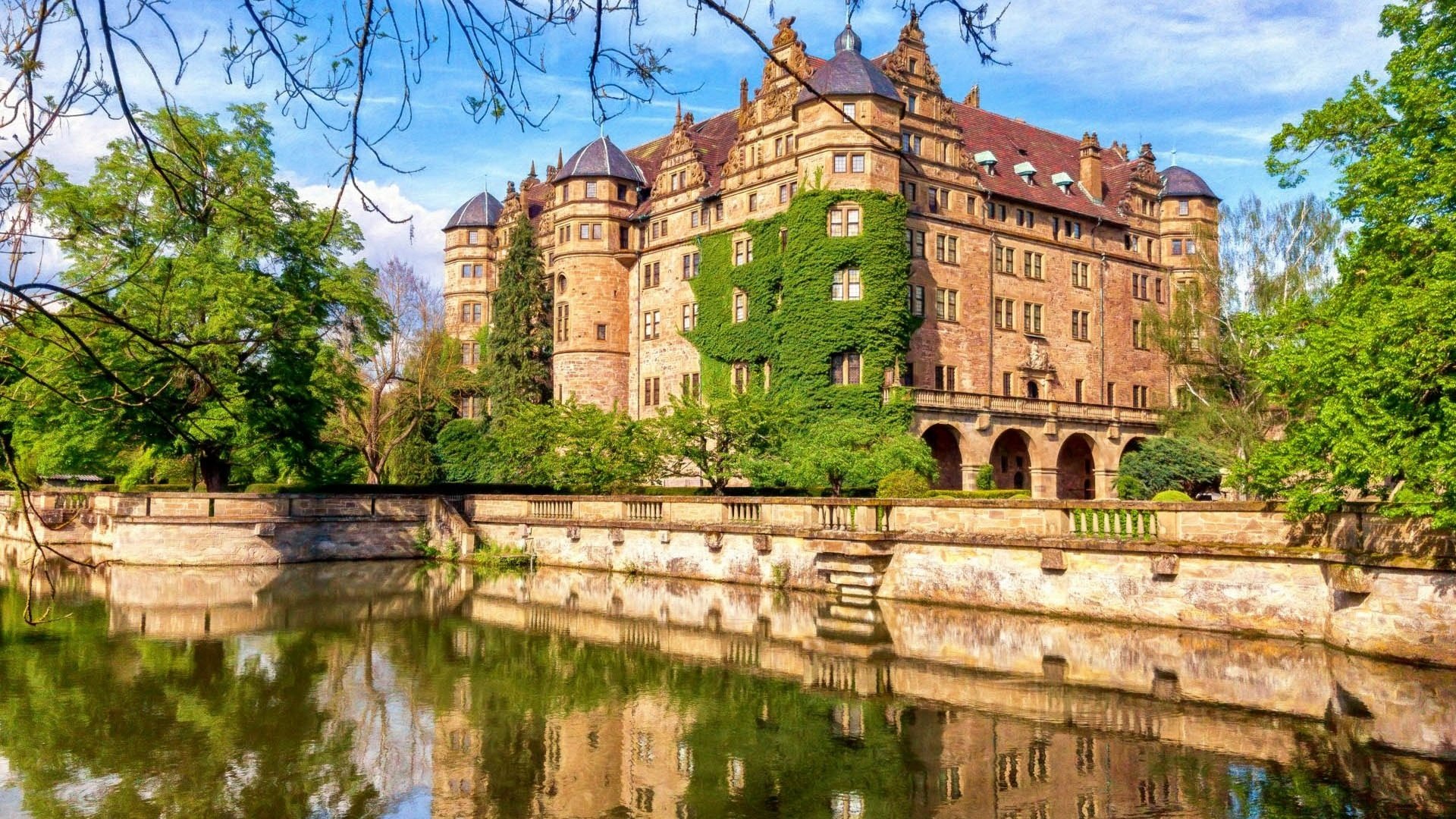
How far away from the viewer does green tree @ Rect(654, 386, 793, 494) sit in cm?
3597

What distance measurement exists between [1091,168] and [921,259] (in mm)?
14837

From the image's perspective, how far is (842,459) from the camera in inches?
1390

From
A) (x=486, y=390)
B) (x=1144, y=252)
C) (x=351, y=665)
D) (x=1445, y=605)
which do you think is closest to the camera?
(x=1445, y=605)

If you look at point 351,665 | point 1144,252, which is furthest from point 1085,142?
point 351,665

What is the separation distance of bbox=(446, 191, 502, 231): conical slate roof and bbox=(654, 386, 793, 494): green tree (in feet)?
109

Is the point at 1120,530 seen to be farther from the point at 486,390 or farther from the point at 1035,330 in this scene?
the point at 486,390

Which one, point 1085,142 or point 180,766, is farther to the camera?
point 1085,142

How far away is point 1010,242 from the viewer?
48.5 metres

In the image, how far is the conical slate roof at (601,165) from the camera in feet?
175

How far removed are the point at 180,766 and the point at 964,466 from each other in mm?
35157

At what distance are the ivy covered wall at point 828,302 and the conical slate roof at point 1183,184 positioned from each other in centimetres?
1951

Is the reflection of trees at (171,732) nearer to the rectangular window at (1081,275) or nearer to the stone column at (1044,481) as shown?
the stone column at (1044,481)

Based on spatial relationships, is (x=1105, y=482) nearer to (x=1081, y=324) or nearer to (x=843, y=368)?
(x=1081, y=324)

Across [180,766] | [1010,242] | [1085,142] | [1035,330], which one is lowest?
[180,766]
